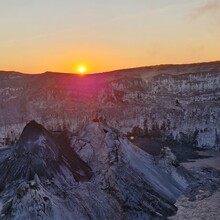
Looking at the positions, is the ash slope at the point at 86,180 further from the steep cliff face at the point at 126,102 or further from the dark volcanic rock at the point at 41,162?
the steep cliff face at the point at 126,102

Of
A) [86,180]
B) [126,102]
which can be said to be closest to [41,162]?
[86,180]

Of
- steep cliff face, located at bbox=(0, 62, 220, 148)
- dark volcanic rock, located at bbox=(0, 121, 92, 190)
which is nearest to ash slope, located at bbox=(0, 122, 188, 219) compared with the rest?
dark volcanic rock, located at bbox=(0, 121, 92, 190)

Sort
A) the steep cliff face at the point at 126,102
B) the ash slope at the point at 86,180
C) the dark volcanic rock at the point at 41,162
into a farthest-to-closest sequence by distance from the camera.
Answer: the steep cliff face at the point at 126,102, the dark volcanic rock at the point at 41,162, the ash slope at the point at 86,180

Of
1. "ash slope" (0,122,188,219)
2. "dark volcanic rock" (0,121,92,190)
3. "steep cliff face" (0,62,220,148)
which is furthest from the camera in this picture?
"steep cliff face" (0,62,220,148)

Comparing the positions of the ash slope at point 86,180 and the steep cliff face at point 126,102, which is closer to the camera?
the ash slope at point 86,180

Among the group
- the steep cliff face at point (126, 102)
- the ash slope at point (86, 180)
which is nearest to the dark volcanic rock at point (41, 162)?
the ash slope at point (86, 180)

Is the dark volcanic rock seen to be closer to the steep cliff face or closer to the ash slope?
the ash slope

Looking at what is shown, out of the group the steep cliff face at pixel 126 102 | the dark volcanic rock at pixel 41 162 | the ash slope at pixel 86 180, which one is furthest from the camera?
the steep cliff face at pixel 126 102
